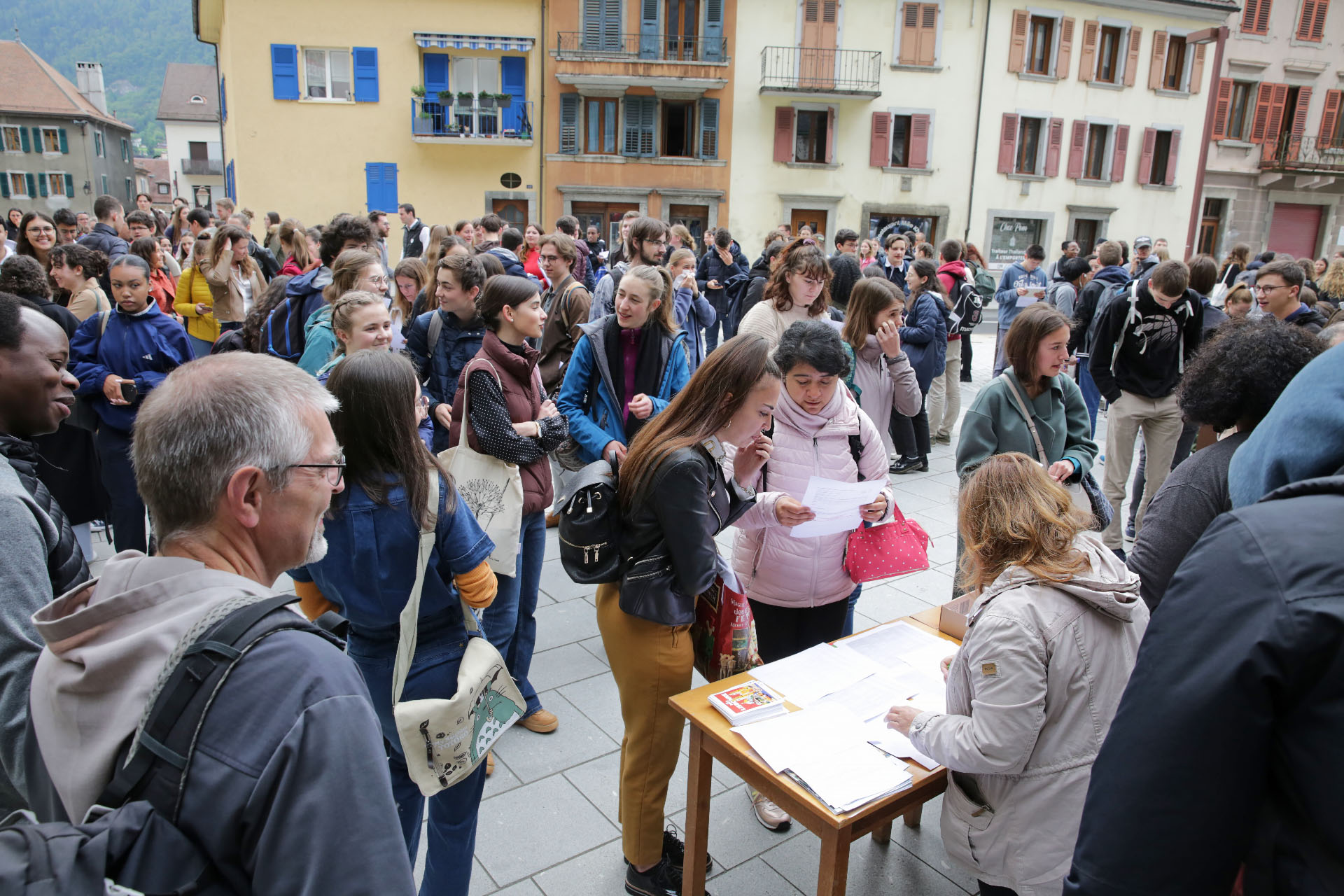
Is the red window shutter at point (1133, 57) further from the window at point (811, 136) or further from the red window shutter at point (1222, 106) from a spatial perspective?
the window at point (811, 136)

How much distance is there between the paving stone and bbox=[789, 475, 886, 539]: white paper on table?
1292 millimetres

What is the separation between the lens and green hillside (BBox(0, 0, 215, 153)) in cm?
13212

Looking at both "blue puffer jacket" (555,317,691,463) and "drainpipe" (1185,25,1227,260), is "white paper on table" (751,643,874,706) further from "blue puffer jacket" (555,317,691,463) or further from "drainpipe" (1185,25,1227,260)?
"drainpipe" (1185,25,1227,260)

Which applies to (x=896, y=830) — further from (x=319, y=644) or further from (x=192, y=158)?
(x=192, y=158)

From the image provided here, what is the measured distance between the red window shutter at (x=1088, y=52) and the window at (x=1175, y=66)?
8.46 ft

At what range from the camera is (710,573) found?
2434 millimetres

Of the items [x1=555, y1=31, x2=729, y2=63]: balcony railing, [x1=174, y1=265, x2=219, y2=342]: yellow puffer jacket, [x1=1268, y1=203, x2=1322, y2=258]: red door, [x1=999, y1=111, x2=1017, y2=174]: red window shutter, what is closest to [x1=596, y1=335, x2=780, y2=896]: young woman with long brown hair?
[x1=174, y1=265, x2=219, y2=342]: yellow puffer jacket

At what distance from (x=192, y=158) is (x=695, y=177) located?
4922cm

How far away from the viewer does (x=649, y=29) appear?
22.3m

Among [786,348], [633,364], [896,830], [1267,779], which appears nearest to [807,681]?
[896,830]

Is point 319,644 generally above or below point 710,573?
above

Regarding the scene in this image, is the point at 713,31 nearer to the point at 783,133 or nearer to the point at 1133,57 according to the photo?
the point at 783,133

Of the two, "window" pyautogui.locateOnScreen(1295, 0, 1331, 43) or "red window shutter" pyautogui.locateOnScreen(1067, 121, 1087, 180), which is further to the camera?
"window" pyautogui.locateOnScreen(1295, 0, 1331, 43)

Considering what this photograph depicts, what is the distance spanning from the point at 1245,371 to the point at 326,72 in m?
24.0
